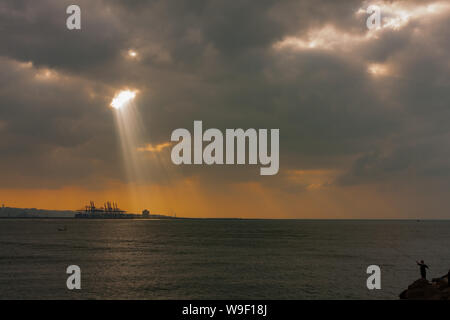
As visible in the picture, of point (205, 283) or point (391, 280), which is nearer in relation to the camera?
point (205, 283)

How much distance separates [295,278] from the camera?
51938 mm

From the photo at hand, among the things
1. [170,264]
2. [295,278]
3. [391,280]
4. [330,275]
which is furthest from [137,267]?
[391,280]
